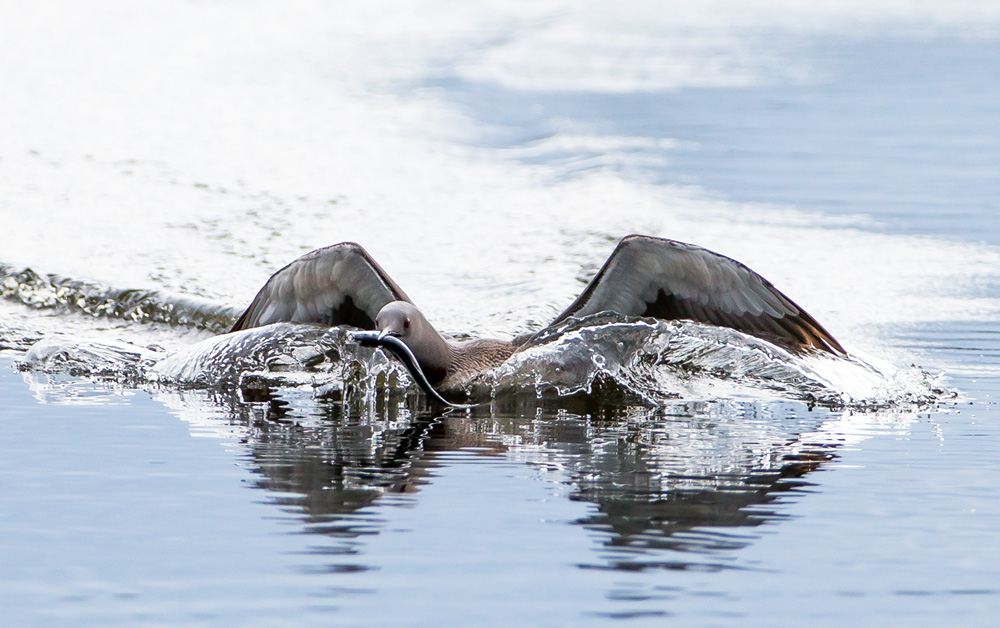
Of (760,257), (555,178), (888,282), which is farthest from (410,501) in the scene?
(555,178)

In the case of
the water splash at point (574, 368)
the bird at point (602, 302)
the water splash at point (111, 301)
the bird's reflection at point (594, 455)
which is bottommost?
the bird's reflection at point (594, 455)

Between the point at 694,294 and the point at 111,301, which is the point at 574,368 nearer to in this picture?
the point at 694,294

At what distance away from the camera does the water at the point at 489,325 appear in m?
3.79

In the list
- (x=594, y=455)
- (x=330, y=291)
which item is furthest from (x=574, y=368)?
(x=594, y=455)

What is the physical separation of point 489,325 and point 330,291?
2.96 m

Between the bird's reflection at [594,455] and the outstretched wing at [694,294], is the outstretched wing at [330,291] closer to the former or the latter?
the bird's reflection at [594,455]

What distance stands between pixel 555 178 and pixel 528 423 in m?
10.3

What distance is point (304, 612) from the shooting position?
342cm

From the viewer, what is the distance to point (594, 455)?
561 cm

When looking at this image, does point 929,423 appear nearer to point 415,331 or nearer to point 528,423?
point 528,423

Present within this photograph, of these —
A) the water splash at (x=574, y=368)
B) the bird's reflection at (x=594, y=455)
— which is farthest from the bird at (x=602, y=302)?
the bird's reflection at (x=594, y=455)

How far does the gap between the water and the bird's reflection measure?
0.09ft

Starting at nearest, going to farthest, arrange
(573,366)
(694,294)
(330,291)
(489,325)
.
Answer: (573,366), (694,294), (330,291), (489,325)

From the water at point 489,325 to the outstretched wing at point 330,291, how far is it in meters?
0.36
